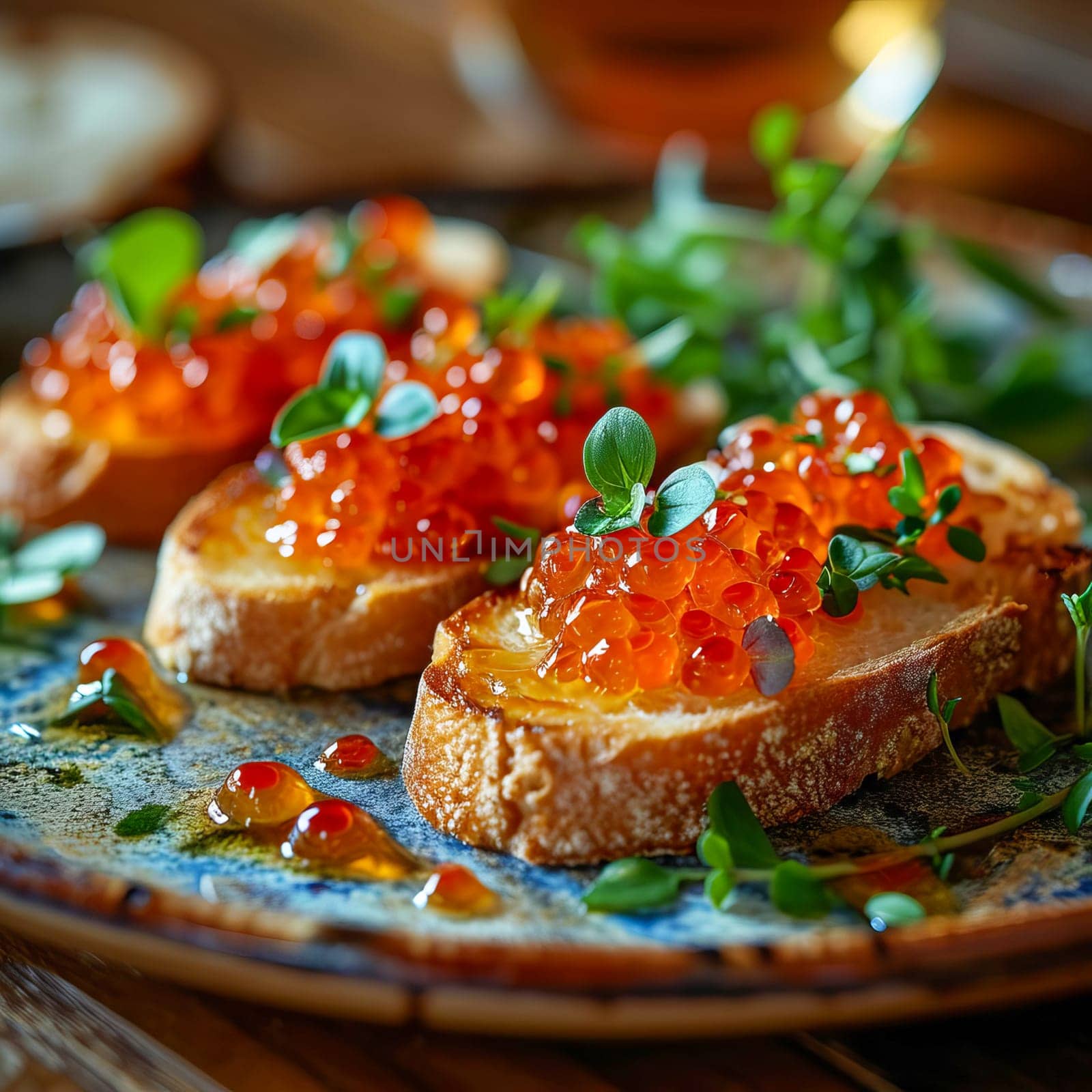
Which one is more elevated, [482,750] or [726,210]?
[726,210]

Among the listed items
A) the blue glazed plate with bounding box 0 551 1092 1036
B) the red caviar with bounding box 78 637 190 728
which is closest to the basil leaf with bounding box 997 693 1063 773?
the blue glazed plate with bounding box 0 551 1092 1036

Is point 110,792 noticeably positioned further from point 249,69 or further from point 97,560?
point 249,69

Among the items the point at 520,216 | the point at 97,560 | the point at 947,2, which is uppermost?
the point at 947,2

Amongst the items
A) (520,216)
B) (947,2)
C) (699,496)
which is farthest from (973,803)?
(947,2)

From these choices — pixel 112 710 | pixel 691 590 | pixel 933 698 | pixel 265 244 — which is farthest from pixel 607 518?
pixel 265 244

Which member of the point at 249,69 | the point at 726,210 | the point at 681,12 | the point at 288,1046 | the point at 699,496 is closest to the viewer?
the point at 288,1046

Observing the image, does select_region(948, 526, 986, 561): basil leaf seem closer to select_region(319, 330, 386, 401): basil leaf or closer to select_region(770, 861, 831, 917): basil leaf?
select_region(770, 861, 831, 917): basil leaf

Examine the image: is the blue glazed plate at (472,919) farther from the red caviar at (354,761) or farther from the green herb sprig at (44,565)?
the green herb sprig at (44,565)

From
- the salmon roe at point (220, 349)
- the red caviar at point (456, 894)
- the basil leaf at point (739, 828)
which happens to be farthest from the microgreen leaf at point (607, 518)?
the salmon roe at point (220, 349)
